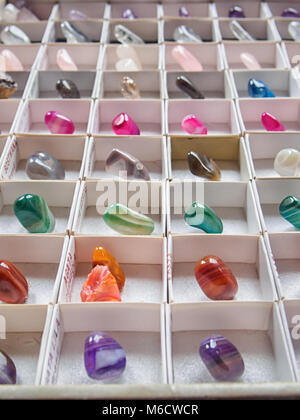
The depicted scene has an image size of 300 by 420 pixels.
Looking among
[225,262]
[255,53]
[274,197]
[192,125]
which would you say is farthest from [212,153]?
[255,53]

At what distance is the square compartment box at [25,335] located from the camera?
30.9 inches

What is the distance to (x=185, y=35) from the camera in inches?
56.8

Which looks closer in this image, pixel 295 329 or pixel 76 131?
pixel 295 329

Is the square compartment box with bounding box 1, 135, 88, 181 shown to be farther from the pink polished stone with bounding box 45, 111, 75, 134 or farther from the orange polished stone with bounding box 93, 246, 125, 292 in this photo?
the orange polished stone with bounding box 93, 246, 125, 292

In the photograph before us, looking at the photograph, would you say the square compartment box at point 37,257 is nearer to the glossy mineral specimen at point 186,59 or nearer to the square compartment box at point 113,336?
the square compartment box at point 113,336

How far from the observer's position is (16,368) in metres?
0.79

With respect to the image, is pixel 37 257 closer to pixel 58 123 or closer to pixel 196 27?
pixel 58 123

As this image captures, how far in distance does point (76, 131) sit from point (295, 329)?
693 mm

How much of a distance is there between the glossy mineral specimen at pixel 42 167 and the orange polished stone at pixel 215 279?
39 cm

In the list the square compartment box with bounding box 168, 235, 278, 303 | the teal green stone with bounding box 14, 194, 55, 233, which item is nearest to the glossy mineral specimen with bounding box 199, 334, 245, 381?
the square compartment box with bounding box 168, 235, 278, 303

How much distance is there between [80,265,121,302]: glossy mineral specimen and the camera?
834 mm

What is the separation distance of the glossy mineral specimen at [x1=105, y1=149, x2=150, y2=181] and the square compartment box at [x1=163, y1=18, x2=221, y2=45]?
0.58 m
